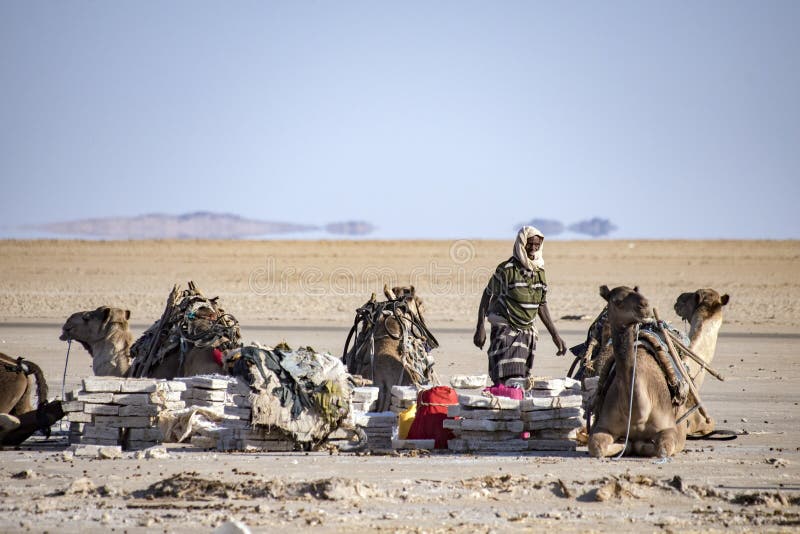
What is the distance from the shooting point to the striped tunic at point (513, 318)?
12.1m

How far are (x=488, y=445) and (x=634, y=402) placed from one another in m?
1.48

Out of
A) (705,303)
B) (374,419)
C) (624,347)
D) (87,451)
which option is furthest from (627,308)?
(87,451)

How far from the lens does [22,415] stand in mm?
11102

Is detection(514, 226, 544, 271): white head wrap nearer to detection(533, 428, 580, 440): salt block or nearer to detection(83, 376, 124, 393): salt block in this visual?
detection(533, 428, 580, 440): salt block

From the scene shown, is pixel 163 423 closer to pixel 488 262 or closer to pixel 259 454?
pixel 259 454

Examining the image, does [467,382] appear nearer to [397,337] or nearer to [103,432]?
[397,337]

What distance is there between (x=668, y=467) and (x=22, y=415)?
243 inches

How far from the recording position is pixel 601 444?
33.6ft

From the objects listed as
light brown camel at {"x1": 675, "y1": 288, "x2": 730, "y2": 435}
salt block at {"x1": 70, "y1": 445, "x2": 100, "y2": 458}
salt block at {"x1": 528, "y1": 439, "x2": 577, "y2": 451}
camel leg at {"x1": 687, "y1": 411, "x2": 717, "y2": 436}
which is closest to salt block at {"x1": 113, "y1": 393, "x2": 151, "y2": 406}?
salt block at {"x1": 70, "y1": 445, "x2": 100, "y2": 458}

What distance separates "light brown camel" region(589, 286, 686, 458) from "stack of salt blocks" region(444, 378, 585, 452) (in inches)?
17.2

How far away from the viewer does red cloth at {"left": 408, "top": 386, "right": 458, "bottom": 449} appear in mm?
10969

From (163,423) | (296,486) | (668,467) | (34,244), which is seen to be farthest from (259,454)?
(34,244)

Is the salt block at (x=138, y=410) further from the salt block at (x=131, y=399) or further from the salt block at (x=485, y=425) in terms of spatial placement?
the salt block at (x=485, y=425)

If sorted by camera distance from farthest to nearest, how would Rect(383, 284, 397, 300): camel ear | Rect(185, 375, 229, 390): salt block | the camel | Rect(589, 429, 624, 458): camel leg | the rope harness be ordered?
Rect(383, 284, 397, 300): camel ear < the rope harness < the camel < Rect(185, 375, 229, 390): salt block < Rect(589, 429, 624, 458): camel leg
